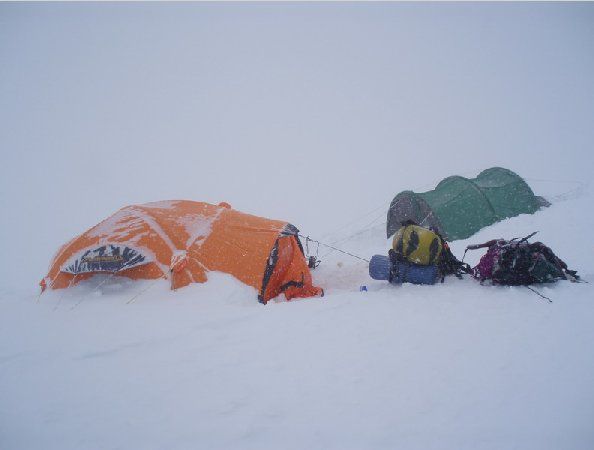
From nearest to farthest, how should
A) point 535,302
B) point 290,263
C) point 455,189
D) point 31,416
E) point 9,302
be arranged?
point 31,416 < point 535,302 < point 9,302 < point 290,263 < point 455,189

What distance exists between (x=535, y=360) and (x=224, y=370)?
11.0 ft

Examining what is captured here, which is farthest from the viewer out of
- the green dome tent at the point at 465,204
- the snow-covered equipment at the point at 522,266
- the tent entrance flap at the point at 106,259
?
the green dome tent at the point at 465,204

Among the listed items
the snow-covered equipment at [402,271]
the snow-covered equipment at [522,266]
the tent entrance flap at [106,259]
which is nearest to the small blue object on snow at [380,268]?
the snow-covered equipment at [402,271]

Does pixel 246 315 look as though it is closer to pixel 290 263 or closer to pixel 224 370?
pixel 224 370

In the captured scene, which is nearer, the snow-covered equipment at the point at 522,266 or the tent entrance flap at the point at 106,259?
the snow-covered equipment at the point at 522,266

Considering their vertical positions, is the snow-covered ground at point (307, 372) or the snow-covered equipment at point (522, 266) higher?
the snow-covered equipment at point (522, 266)

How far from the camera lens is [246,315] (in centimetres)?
486

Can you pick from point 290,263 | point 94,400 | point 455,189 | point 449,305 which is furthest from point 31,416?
point 455,189

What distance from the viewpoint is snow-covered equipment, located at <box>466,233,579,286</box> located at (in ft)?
17.4

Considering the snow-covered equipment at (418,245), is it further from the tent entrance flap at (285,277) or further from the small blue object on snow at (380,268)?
the tent entrance flap at (285,277)

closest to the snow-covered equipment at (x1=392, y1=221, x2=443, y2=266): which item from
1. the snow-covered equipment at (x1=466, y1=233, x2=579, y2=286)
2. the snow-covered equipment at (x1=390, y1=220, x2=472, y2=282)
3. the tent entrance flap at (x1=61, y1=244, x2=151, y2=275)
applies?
the snow-covered equipment at (x1=390, y1=220, x2=472, y2=282)

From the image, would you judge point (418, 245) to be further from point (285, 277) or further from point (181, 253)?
point (181, 253)

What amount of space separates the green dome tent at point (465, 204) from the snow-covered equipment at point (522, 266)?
14.3ft

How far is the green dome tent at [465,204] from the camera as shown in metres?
10.6
